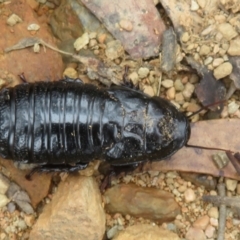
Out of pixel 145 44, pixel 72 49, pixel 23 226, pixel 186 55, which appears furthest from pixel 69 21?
pixel 23 226

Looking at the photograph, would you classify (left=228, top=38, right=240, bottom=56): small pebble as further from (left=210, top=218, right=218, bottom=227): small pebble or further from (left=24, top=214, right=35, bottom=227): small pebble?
(left=24, top=214, right=35, bottom=227): small pebble

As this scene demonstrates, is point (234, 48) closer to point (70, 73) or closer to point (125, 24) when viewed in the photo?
point (125, 24)

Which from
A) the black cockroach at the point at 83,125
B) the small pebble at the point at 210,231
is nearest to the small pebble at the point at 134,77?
the black cockroach at the point at 83,125

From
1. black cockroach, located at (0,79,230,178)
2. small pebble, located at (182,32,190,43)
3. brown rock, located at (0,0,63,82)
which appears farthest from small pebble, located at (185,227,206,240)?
brown rock, located at (0,0,63,82)

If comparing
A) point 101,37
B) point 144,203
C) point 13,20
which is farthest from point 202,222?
point 13,20

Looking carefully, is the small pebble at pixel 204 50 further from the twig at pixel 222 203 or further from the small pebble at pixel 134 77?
the twig at pixel 222 203

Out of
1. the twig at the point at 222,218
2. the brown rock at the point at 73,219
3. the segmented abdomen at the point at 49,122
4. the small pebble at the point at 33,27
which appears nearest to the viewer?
the segmented abdomen at the point at 49,122
